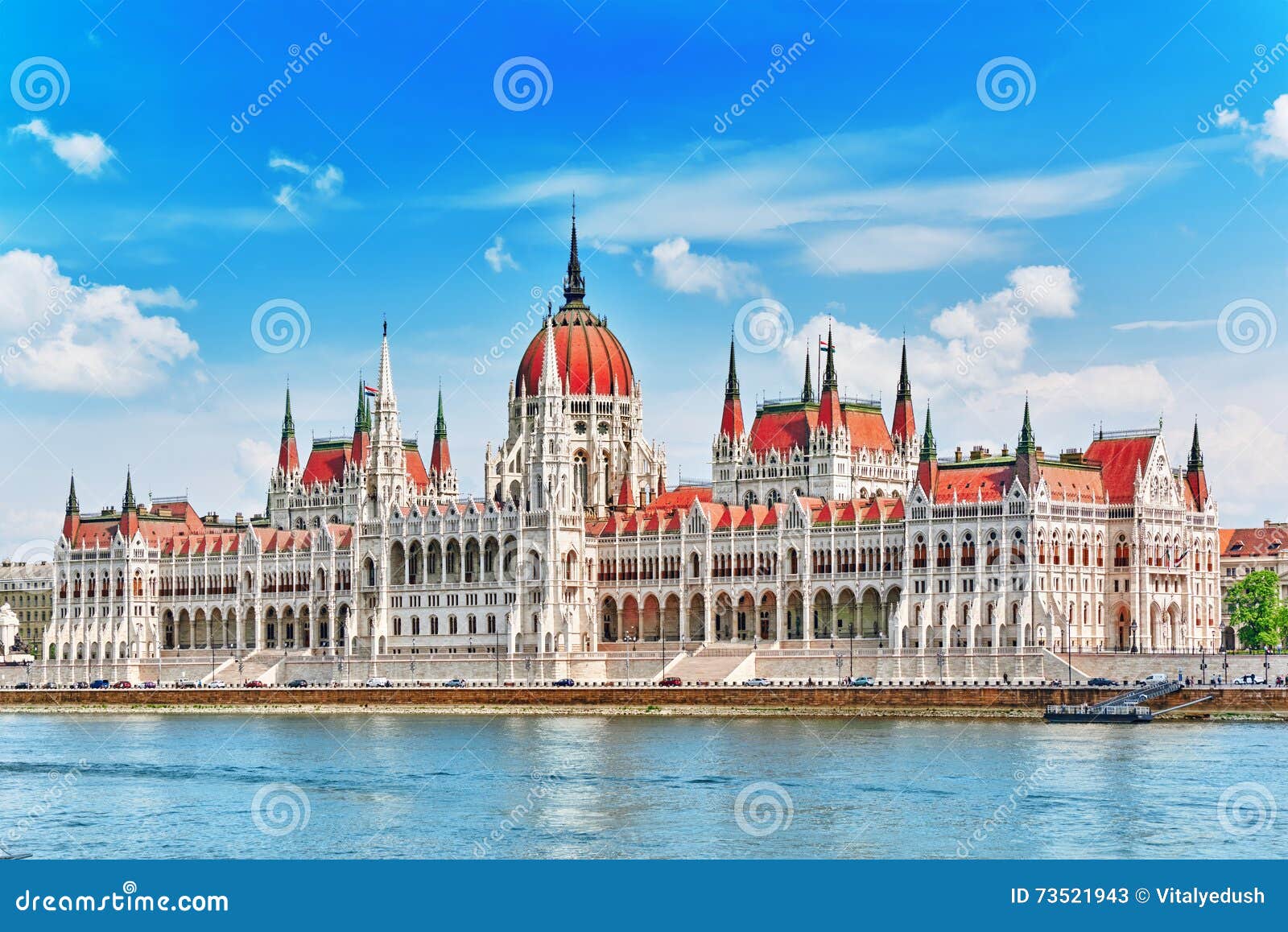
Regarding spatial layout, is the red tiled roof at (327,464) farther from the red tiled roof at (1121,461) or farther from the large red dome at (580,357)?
the red tiled roof at (1121,461)

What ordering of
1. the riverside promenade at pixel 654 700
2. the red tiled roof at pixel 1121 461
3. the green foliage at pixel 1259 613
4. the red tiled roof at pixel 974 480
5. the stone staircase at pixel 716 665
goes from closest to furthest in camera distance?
the riverside promenade at pixel 654 700 < the green foliage at pixel 1259 613 < the stone staircase at pixel 716 665 < the red tiled roof at pixel 974 480 < the red tiled roof at pixel 1121 461

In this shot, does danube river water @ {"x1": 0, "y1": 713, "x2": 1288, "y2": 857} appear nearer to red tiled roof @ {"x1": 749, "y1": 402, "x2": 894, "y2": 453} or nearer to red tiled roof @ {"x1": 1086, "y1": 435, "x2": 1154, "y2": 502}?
red tiled roof @ {"x1": 1086, "y1": 435, "x2": 1154, "y2": 502}

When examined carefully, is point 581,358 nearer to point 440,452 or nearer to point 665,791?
point 440,452

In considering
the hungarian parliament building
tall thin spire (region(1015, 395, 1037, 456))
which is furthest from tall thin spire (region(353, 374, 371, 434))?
tall thin spire (region(1015, 395, 1037, 456))

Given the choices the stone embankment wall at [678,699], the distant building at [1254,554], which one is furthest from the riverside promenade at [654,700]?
the distant building at [1254,554]

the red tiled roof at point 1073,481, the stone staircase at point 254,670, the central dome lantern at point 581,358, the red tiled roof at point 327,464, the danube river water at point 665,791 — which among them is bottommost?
the danube river water at point 665,791

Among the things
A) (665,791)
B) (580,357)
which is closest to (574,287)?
(580,357)

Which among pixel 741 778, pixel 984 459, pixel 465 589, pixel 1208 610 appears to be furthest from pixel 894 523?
pixel 741 778
